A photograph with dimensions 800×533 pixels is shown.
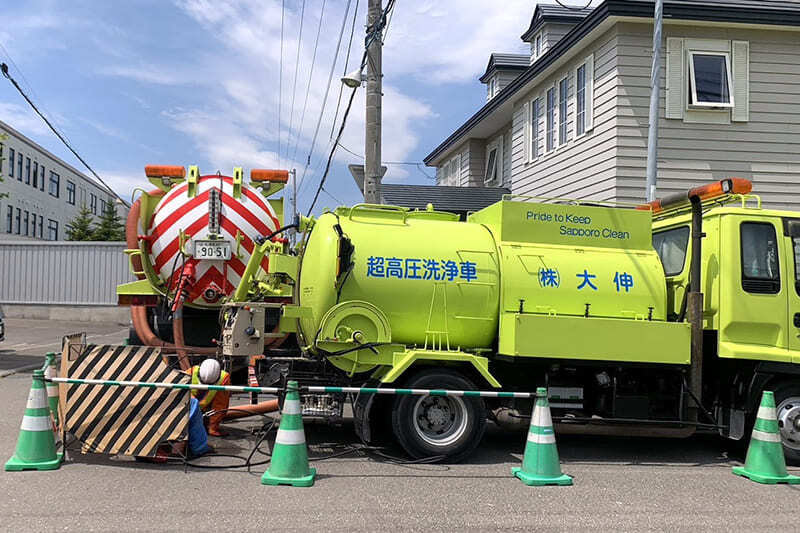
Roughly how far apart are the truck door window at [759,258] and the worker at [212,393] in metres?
5.59

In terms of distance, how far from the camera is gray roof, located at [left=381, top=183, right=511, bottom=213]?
734 inches

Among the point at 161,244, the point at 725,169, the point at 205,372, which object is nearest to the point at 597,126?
the point at 725,169

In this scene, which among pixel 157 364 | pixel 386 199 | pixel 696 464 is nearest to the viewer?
pixel 157 364

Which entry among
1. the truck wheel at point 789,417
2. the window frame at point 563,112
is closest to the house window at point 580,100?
the window frame at point 563,112

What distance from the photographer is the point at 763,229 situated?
730 cm

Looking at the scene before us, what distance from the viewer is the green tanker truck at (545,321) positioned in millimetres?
6805

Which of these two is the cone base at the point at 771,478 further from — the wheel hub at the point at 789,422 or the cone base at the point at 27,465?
the cone base at the point at 27,465

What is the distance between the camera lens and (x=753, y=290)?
282 inches

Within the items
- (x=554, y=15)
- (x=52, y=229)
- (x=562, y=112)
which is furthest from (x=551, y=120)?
(x=52, y=229)

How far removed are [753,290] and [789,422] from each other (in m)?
1.46

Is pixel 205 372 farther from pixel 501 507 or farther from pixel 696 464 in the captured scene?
pixel 696 464

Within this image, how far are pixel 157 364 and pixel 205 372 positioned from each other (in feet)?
1.55

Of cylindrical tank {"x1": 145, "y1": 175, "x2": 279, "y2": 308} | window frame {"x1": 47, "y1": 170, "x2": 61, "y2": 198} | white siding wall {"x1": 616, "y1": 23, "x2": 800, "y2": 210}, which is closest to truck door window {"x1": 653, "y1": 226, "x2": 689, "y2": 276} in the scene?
cylindrical tank {"x1": 145, "y1": 175, "x2": 279, "y2": 308}

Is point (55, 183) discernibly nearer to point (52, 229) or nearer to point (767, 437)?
point (52, 229)
